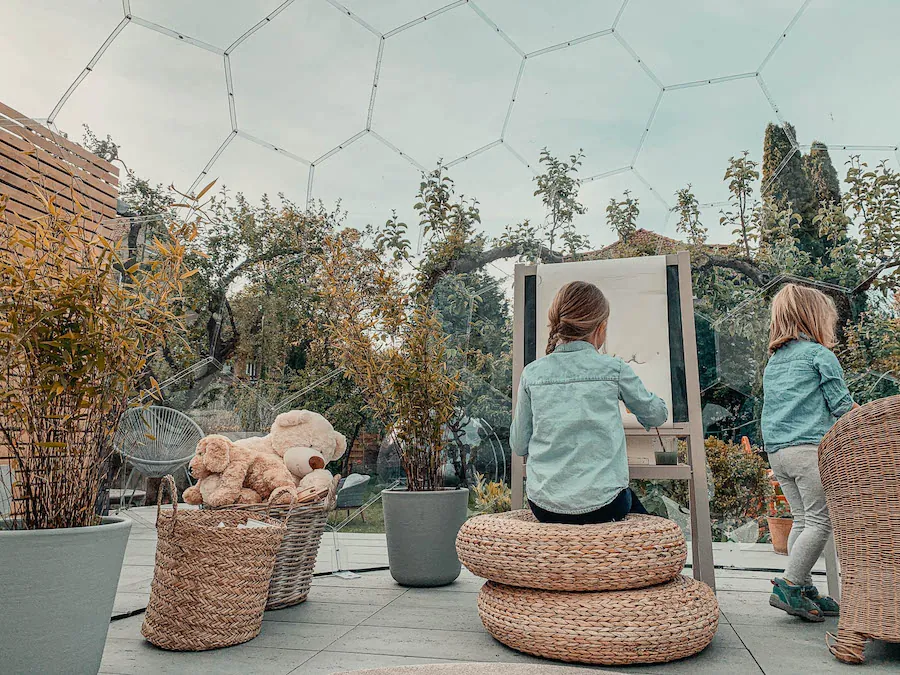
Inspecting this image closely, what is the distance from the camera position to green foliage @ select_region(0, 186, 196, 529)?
146cm

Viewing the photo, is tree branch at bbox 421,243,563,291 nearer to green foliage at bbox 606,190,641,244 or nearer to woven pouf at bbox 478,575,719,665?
green foliage at bbox 606,190,641,244

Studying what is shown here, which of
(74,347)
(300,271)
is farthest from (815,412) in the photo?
(300,271)

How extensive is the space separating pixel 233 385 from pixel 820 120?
357cm

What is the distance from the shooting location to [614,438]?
2025 millimetres

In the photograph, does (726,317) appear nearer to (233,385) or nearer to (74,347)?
(233,385)

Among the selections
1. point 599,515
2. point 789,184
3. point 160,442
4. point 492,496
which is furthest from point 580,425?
point 789,184

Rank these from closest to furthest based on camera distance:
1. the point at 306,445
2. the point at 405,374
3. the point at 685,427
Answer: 1. the point at 685,427
2. the point at 306,445
3. the point at 405,374

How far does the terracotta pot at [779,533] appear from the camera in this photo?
3.41 meters

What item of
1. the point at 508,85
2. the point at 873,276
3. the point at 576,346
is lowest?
the point at 576,346

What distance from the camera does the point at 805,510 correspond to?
7.50ft

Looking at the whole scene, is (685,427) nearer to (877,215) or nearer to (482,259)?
(482,259)

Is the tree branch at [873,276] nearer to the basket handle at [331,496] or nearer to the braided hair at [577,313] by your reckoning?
the braided hair at [577,313]

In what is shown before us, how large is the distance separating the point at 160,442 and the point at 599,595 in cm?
245

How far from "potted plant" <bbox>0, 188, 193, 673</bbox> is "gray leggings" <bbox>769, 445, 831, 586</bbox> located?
6.83 feet
